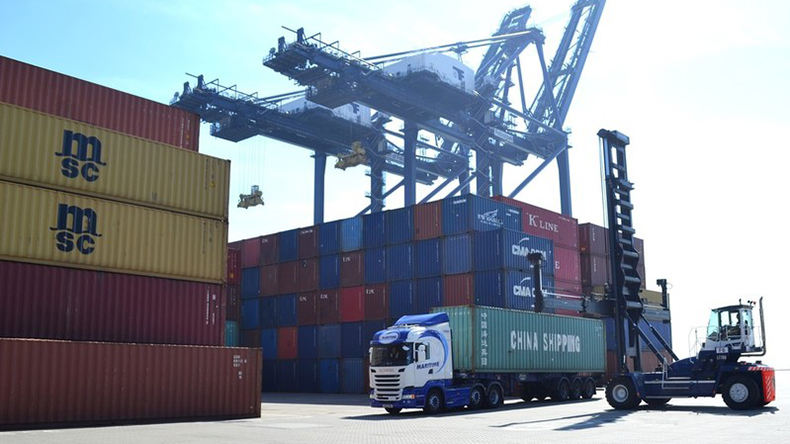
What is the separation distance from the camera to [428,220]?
1496 inches

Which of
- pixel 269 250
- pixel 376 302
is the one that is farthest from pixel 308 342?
pixel 269 250

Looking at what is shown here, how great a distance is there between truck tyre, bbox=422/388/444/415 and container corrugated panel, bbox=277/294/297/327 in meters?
20.4

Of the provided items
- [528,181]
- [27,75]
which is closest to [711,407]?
[27,75]

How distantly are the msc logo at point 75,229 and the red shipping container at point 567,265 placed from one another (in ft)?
84.2

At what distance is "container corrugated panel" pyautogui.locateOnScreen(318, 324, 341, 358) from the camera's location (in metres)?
41.1

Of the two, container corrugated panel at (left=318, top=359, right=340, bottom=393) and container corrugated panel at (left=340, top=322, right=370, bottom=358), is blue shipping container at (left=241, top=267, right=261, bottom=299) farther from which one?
container corrugated panel at (left=340, top=322, right=370, bottom=358)

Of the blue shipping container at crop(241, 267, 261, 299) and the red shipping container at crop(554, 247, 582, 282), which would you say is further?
the blue shipping container at crop(241, 267, 261, 299)

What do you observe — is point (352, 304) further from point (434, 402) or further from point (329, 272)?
point (434, 402)

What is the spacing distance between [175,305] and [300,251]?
72.2 feet

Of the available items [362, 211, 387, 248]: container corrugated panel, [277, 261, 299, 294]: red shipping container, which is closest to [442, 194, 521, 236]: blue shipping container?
[362, 211, 387, 248]: container corrugated panel

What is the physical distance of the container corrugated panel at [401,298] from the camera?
37812 millimetres

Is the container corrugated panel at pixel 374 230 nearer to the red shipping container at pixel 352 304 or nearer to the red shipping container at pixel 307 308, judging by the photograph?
the red shipping container at pixel 352 304

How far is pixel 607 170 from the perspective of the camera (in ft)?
86.5

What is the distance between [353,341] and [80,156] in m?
22.2
